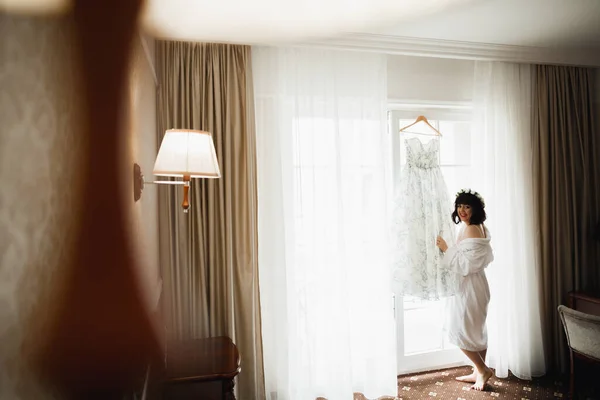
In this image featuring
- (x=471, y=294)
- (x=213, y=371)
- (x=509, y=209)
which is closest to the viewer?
(x=213, y=371)

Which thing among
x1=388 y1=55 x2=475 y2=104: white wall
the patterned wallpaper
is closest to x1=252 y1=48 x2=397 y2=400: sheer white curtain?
x1=388 y1=55 x2=475 y2=104: white wall

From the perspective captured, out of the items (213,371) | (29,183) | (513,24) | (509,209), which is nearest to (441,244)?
(509,209)

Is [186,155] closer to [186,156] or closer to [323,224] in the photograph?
[186,156]

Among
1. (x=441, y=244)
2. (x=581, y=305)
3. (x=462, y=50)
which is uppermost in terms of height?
(x=462, y=50)

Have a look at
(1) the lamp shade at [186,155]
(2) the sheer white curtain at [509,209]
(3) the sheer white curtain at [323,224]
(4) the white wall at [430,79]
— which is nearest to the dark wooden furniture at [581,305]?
(2) the sheer white curtain at [509,209]

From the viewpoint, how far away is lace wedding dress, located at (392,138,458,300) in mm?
2457

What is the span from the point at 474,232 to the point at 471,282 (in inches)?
11.7

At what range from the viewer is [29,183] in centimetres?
6

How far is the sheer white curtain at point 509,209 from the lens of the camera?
2.62m

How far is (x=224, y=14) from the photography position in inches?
76.6

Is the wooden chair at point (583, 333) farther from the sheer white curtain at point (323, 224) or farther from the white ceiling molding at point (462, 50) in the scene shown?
the white ceiling molding at point (462, 50)

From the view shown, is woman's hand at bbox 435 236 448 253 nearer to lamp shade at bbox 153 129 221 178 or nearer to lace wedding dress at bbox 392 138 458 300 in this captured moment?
lace wedding dress at bbox 392 138 458 300

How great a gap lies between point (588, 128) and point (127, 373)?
3411mm

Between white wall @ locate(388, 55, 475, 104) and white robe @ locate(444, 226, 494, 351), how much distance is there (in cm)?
95
